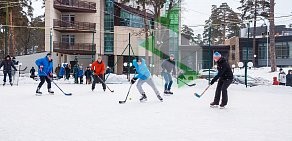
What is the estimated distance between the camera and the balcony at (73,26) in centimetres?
3788

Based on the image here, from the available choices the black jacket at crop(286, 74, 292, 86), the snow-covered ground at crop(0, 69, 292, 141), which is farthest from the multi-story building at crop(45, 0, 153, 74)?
the snow-covered ground at crop(0, 69, 292, 141)

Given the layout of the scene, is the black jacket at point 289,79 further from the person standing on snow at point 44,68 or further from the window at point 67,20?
the window at point 67,20

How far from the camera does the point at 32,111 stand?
7.96 meters

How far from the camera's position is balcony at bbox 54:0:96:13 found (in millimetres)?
38247

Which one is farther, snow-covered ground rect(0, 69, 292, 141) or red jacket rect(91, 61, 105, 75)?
red jacket rect(91, 61, 105, 75)

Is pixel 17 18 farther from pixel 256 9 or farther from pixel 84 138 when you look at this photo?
pixel 84 138

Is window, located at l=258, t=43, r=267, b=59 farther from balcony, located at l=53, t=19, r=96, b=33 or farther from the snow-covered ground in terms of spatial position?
the snow-covered ground

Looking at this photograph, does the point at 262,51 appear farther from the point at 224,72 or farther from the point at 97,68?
the point at 224,72

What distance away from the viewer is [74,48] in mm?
38625

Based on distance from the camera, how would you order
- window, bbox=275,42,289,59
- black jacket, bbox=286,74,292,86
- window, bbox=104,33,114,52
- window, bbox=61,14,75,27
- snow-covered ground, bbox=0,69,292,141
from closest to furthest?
1. snow-covered ground, bbox=0,69,292,141
2. black jacket, bbox=286,74,292,86
3. window, bbox=61,14,75,27
4. window, bbox=104,33,114,52
5. window, bbox=275,42,289,59

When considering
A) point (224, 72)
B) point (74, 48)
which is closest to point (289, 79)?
point (224, 72)

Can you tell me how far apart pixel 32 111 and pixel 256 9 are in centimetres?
3710

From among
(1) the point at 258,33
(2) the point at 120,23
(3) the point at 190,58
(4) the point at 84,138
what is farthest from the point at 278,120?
(1) the point at 258,33

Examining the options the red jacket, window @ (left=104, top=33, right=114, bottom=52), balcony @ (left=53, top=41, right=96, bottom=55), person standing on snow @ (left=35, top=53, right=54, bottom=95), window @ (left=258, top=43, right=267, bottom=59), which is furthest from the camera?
window @ (left=258, top=43, right=267, bottom=59)
